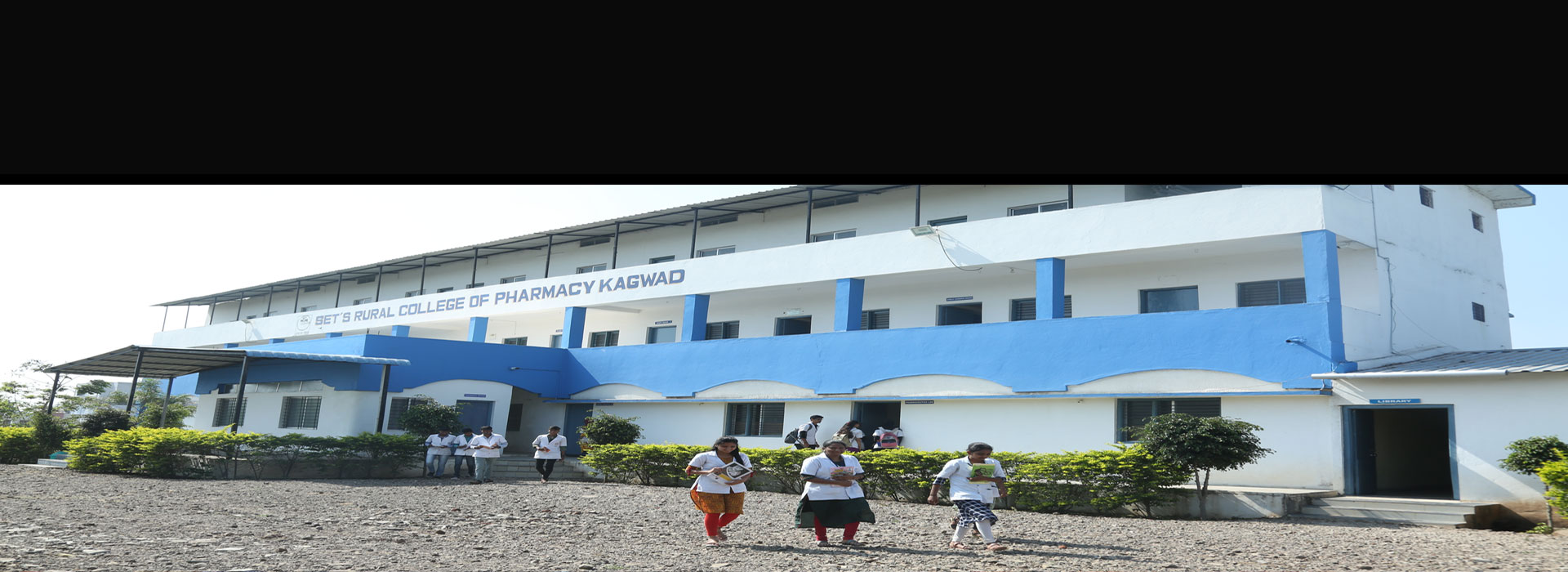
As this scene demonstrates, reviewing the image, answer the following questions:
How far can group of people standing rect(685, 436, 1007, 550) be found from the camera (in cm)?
1088

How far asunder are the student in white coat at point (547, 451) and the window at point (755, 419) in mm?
4187

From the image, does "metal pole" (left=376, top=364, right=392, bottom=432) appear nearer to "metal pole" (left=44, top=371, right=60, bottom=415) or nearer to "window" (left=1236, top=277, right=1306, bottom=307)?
"metal pole" (left=44, top=371, right=60, bottom=415)

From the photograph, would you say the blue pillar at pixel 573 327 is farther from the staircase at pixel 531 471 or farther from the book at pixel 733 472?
the book at pixel 733 472

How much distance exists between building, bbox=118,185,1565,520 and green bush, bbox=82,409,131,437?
Answer: 3314mm

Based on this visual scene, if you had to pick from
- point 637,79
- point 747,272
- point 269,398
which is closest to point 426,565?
point 637,79

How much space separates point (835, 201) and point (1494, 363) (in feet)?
45.8

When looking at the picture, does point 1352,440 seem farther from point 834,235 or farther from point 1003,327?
point 834,235

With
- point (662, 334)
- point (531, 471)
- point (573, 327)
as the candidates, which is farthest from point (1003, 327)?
point (573, 327)

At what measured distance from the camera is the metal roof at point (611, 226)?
2467cm

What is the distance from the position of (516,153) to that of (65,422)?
90.7ft

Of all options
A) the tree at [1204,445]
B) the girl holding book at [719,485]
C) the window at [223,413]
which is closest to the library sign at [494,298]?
the window at [223,413]

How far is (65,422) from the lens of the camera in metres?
25.4

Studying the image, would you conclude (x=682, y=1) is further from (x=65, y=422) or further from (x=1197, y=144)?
(x=65, y=422)

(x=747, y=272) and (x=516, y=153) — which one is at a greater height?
(x=747, y=272)
